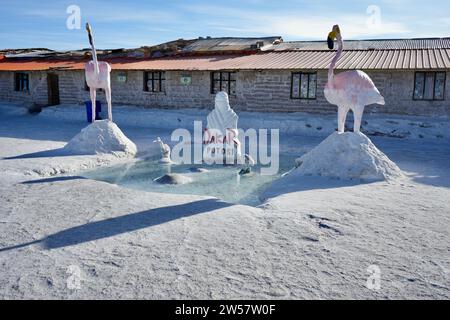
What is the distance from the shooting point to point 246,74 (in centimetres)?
1598

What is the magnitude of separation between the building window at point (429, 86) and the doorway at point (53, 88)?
16.3 meters

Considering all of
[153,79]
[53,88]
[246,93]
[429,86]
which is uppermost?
[153,79]

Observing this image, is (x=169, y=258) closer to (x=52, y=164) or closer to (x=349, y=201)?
(x=349, y=201)

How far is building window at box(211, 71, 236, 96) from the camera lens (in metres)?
16.4

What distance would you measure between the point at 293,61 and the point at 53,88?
12.4 m

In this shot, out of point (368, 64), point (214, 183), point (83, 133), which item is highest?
point (368, 64)

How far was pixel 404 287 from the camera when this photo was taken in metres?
3.45

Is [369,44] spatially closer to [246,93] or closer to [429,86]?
[429,86]

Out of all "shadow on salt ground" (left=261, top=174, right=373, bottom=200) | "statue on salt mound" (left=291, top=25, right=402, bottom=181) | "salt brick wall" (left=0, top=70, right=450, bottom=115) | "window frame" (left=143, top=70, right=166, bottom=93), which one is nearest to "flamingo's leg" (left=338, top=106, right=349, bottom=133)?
"statue on salt mound" (left=291, top=25, right=402, bottom=181)

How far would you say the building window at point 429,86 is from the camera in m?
13.5

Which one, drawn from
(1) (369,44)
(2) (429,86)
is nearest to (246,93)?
(2) (429,86)

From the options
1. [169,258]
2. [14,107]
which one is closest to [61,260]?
[169,258]

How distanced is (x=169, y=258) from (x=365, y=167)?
464cm

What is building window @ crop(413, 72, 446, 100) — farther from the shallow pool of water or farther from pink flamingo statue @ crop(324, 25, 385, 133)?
pink flamingo statue @ crop(324, 25, 385, 133)
